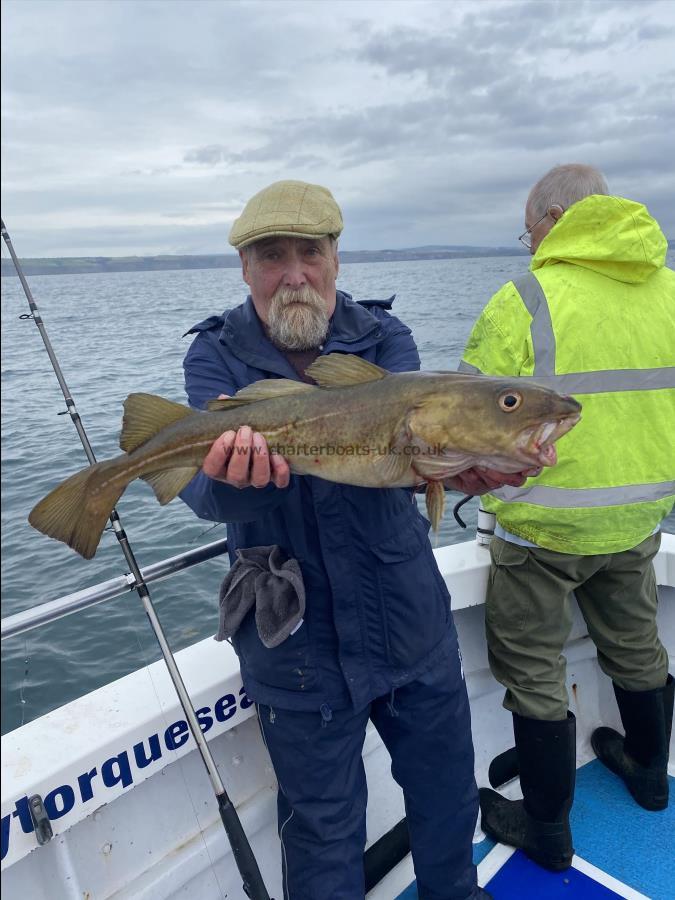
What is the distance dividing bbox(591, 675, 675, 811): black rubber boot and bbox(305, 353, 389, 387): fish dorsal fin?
258 cm

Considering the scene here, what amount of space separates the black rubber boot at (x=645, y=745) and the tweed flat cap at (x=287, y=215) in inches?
123

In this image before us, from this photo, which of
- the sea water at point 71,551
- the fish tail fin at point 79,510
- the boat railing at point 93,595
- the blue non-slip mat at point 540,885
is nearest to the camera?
the fish tail fin at point 79,510

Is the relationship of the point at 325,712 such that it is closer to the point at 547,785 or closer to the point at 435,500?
the point at 435,500

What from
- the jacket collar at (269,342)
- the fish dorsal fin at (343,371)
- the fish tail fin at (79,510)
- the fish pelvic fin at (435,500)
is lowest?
the fish pelvic fin at (435,500)

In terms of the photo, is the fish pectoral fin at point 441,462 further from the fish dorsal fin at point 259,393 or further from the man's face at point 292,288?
the man's face at point 292,288

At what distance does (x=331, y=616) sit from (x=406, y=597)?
341mm

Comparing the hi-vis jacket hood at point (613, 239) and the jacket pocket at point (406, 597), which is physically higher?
→ the hi-vis jacket hood at point (613, 239)

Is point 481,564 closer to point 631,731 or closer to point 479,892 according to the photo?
point 631,731

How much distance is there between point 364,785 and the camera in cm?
311

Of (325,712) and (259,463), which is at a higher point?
(259,463)

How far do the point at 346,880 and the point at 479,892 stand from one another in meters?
0.96

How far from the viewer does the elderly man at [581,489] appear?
3.35m

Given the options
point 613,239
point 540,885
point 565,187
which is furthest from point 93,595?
point 565,187

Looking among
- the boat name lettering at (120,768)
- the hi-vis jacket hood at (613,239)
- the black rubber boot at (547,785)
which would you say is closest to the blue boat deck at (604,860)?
the black rubber boot at (547,785)
